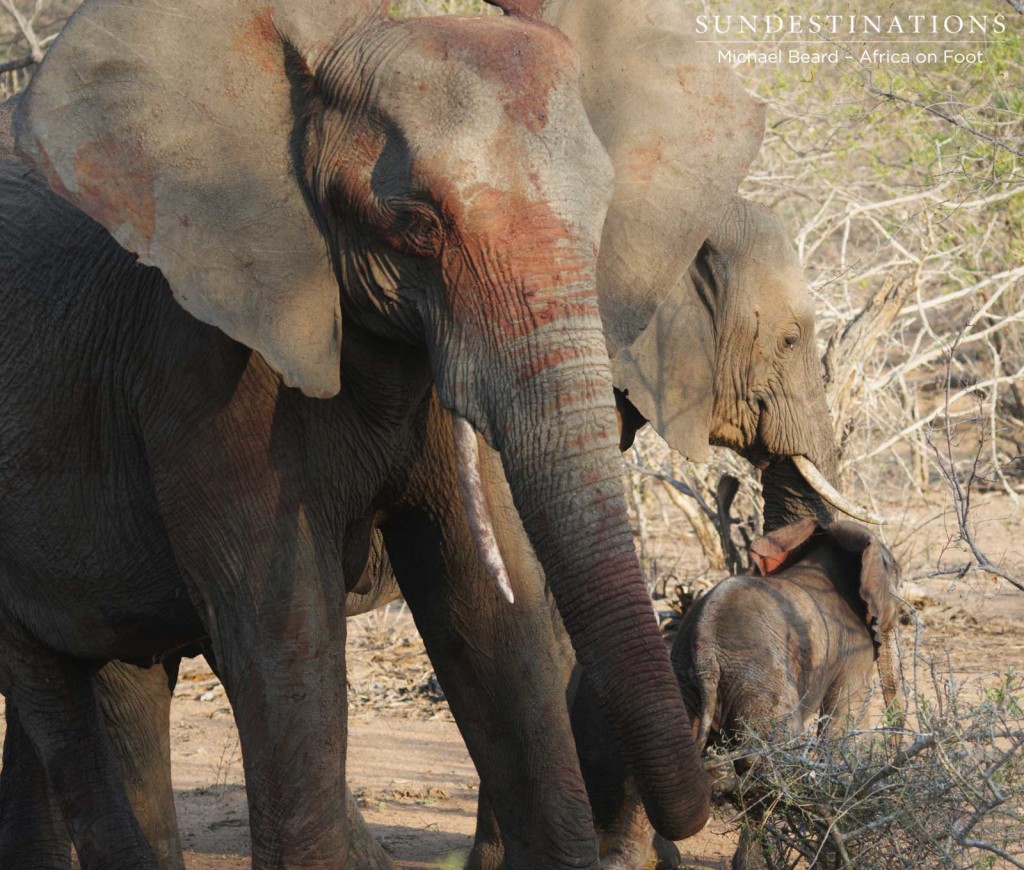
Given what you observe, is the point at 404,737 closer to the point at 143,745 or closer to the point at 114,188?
the point at 143,745

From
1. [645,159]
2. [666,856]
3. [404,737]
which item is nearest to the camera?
[645,159]

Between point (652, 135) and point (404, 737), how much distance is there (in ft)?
11.4

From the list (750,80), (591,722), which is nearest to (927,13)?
(750,80)

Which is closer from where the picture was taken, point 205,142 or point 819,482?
point 205,142

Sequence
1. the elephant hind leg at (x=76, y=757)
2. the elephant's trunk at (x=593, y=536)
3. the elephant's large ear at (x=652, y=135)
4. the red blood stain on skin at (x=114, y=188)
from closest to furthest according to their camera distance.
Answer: the elephant's trunk at (x=593, y=536) → the red blood stain on skin at (x=114, y=188) → the elephant's large ear at (x=652, y=135) → the elephant hind leg at (x=76, y=757)

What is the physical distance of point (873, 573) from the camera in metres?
5.13

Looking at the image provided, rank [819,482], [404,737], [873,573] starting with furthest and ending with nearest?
[404,737]
[819,482]
[873,573]

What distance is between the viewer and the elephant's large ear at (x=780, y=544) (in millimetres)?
5348

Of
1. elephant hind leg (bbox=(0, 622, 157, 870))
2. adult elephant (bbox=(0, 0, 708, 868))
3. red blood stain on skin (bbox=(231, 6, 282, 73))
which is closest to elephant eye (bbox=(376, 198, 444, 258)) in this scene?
adult elephant (bbox=(0, 0, 708, 868))

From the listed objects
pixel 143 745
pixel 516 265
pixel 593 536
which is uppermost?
pixel 516 265

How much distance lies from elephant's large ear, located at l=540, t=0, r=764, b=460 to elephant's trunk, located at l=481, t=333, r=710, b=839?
76 cm

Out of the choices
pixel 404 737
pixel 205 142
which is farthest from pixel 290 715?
pixel 404 737

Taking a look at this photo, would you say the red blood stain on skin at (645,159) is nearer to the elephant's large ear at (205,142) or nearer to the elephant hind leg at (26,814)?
the elephant's large ear at (205,142)

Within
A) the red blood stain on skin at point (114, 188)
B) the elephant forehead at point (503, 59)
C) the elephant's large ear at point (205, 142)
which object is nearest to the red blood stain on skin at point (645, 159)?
the elephant forehead at point (503, 59)
